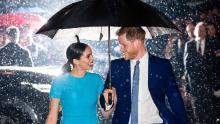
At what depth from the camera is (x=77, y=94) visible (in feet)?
12.0

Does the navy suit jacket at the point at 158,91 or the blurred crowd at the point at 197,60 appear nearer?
the navy suit jacket at the point at 158,91

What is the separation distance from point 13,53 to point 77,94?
371cm

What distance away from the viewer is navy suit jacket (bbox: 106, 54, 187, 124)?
3.37 metres

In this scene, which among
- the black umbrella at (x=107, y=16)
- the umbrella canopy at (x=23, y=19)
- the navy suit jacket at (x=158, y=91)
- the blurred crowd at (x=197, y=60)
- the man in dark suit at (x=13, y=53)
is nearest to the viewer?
the black umbrella at (x=107, y=16)

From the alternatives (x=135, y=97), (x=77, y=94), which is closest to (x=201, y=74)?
(x=77, y=94)

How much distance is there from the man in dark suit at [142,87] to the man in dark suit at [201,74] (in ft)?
13.7

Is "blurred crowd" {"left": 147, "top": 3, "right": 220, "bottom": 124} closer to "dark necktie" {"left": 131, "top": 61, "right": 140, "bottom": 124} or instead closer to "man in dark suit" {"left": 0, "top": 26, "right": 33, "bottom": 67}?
"man in dark suit" {"left": 0, "top": 26, "right": 33, "bottom": 67}

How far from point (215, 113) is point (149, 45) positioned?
1.76 metres

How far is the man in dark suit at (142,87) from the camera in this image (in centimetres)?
335

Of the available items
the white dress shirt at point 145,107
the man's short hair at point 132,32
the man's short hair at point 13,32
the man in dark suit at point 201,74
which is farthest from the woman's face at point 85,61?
the man in dark suit at point 201,74

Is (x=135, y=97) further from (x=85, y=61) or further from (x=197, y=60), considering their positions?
(x=197, y=60)

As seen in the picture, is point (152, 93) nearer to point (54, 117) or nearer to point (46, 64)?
point (54, 117)

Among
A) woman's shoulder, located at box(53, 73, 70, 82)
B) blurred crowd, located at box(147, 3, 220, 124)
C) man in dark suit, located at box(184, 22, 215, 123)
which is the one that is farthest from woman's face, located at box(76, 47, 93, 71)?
man in dark suit, located at box(184, 22, 215, 123)

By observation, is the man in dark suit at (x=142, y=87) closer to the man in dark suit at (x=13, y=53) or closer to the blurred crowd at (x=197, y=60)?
the man in dark suit at (x=13, y=53)
